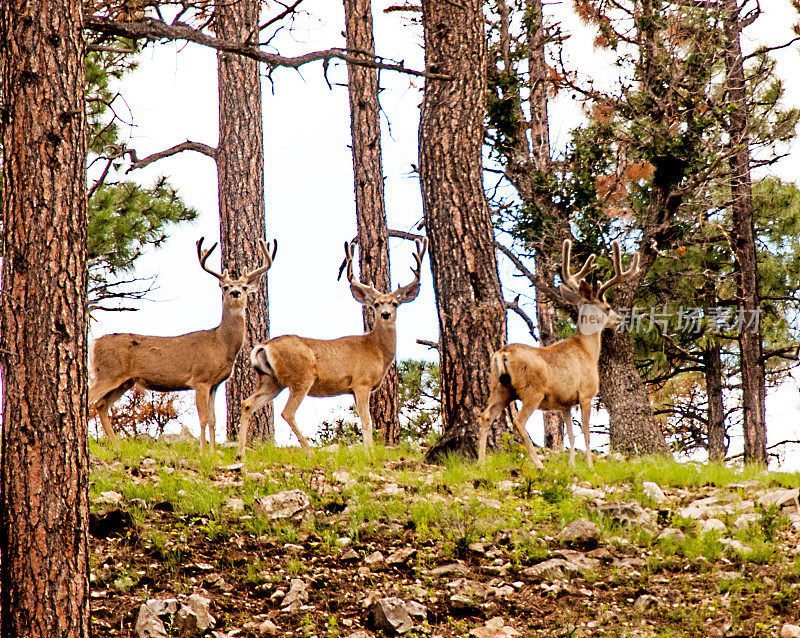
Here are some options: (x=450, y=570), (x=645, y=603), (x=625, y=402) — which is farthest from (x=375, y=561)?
(x=625, y=402)

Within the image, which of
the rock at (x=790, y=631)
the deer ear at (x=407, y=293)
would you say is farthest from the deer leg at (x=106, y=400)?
the rock at (x=790, y=631)

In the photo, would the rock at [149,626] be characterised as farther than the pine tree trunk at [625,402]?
No

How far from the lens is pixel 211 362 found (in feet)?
35.2

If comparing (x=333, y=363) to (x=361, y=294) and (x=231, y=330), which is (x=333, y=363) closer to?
(x=361, y=294)

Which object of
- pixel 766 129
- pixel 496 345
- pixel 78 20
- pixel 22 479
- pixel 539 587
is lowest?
pixel 539 587

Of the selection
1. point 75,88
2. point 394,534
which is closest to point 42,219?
point 75,88

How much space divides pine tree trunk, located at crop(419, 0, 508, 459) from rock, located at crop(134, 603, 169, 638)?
4238 mm

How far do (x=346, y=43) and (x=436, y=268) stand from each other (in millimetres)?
7415

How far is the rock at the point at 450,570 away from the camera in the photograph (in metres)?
6.95

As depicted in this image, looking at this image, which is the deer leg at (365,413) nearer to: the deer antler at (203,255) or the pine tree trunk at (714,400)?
the deer antler at (203,255)

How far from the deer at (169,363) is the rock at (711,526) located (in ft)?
18.0

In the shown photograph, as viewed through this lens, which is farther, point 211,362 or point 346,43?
point 346,43

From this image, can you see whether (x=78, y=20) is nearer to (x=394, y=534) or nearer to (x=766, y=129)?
(x=394, y=534)

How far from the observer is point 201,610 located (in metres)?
6.38
